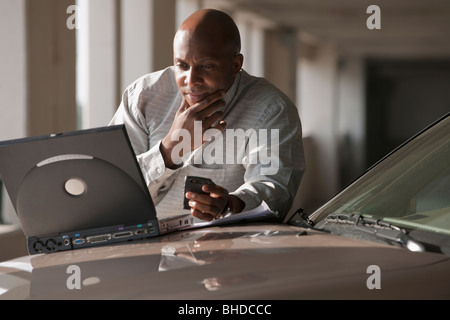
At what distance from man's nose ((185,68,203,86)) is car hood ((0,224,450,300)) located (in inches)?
28.5

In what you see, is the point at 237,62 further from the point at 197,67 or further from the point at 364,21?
the point at 364,21

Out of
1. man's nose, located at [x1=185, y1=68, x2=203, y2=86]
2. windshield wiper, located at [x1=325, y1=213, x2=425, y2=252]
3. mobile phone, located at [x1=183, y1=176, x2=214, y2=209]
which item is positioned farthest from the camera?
man's nose, located at [x1=185, y1=68, x2=203, y2=86]

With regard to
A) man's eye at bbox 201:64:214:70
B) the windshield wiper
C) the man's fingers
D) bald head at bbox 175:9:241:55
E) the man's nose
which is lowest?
the windshield wiper

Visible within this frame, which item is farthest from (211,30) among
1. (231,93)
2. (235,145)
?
(235,145)

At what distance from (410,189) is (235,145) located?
0.69 meters

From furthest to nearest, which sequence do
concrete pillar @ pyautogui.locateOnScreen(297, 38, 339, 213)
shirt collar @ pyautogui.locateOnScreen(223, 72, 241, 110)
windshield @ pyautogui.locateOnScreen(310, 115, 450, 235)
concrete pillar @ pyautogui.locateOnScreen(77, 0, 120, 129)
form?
concrete pillar @ pyautogui.locateOnScreen(297, 38, 339, 213)
concrete pillar @ pyautogui.locateOnScreen(77, 0, 120, 129)
shirt collar @ pyautogui.locateOnScreen(223, 72, 241, 110)
windshield @ pyautogui.locateOnScreen(310, 115, 450, 235)

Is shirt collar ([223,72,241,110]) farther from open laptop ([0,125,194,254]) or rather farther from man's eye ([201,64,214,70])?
open laptop ([0,125,194,254])

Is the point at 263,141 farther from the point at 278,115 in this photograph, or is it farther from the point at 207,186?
the point at 207,186

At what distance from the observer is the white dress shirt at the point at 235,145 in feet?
7.26

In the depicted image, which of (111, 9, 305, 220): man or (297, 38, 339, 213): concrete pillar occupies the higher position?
(111, 9, 305, 220): man

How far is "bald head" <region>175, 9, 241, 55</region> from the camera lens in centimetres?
230

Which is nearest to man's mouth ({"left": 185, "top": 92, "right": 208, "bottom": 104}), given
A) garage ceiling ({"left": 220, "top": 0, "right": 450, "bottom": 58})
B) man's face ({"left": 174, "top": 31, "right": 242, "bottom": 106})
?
man's face ({"left": 174, "top": 31, "right": 242, "bottom": 106})

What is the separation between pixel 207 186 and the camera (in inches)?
73.7

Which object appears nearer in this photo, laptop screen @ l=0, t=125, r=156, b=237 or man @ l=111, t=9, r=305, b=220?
laptop screen @ l=0, t=125, r=156, b=237
